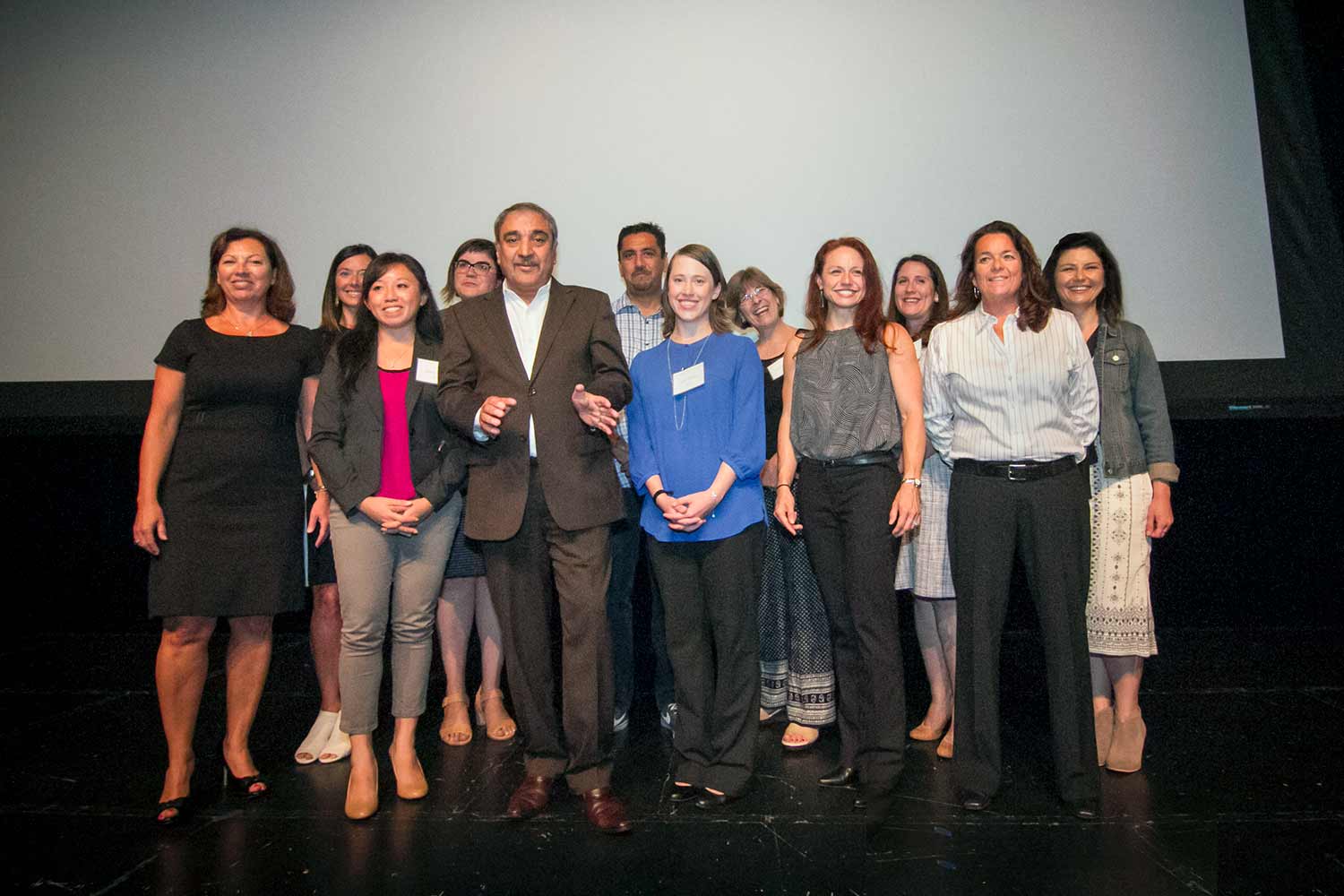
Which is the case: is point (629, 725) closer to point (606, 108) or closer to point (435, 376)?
point (435, 376)

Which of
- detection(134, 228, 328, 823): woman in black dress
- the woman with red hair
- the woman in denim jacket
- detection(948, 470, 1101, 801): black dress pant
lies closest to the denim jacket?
the woman in denim jacket

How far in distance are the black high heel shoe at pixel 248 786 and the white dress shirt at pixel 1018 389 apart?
85.0 inches

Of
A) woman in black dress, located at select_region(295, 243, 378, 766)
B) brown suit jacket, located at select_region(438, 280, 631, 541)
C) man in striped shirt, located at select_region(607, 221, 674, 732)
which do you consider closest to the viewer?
brown suit jacket, located at select_region(438, 280, 631, 541)

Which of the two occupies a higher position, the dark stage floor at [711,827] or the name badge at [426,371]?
the name badge at [426,371]

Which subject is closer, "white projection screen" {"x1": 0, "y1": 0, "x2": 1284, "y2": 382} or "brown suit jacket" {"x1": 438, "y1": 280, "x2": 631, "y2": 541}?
"brown suit jacket" {"x1": 438, "y1": 280, "x2": 631, "y2": 541}

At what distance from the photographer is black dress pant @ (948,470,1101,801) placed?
6.81 feet

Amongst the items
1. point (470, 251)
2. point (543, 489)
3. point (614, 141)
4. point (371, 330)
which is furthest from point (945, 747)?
point (614, 141)

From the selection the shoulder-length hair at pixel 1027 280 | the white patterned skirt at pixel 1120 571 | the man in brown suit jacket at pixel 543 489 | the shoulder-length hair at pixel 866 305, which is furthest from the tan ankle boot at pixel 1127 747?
the man in brown suit jacket at pixel 543 489

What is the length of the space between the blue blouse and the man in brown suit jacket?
0.12m

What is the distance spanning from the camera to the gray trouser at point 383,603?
7.02 feet

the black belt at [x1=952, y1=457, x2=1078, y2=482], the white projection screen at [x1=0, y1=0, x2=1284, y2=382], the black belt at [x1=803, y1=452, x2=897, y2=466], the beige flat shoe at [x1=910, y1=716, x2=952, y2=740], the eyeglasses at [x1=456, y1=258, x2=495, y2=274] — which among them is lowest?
the beige flat shoe at [x1=910, y1=716, x2=952, y2=740]

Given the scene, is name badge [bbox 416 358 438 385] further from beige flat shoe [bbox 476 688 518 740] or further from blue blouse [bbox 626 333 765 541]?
beige flat shoe [bbox 476 688 518 740]

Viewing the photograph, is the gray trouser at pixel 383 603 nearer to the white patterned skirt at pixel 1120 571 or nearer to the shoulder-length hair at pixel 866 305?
the shoulder-length hair at pixel 866 305

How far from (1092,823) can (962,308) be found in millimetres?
1426
